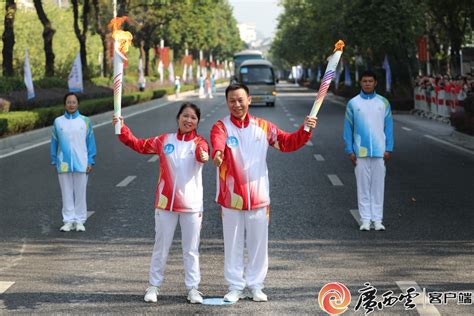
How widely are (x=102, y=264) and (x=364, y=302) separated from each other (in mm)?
2972

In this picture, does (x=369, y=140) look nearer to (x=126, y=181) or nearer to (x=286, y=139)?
(x=286, y=139)

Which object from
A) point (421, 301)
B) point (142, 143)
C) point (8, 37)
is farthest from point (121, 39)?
point (8, 37)

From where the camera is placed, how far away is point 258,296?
25.6 ft

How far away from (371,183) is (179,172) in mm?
4259

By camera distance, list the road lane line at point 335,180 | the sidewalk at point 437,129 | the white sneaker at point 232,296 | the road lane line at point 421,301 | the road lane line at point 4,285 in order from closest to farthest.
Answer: the road lane line at point 421,301 < the white sneaker at point 232,296 < the road lane line at point 4,285 < the road lane line at point 335,180 < the sidewalk at point 437,129

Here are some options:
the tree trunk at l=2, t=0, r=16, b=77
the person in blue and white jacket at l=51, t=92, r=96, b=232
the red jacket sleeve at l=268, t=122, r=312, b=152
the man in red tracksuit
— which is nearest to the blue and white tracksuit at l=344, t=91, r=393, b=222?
the person in blue and white jacket at l=51, t=92, r=96, b=232

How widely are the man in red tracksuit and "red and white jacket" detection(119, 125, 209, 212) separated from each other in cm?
19

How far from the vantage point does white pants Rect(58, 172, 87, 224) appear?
1163 centimetres

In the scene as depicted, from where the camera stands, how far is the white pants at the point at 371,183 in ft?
37.8

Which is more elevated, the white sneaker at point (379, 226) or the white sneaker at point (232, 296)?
the white sneaker at point (232, 296)

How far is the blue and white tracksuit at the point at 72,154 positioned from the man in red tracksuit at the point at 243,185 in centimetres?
411

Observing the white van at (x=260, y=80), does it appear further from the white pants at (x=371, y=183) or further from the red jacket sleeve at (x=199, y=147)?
the red jacket sleeve at (x=199, y=147)

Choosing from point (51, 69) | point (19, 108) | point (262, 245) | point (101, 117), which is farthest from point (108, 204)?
point (51, 69)

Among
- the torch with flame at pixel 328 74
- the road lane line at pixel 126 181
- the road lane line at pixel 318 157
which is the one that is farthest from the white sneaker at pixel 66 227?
the road lane line at pixel 318 157
